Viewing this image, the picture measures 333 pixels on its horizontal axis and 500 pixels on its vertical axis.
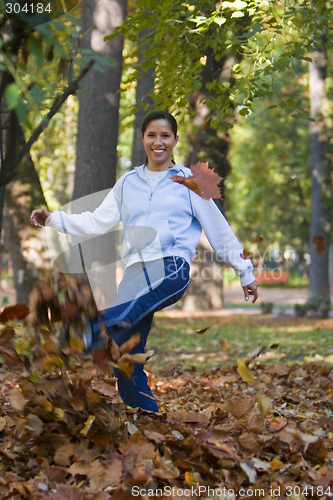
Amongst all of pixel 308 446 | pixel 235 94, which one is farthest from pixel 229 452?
pixel 235 94

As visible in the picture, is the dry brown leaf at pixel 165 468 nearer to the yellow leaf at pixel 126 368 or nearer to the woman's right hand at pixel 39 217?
the yellow leaf at pixel 126 368

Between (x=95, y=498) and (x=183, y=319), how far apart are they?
12422mm

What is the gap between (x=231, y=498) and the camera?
2.60 metres

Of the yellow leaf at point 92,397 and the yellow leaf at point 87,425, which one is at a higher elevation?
the yellow leaf at point 92,397

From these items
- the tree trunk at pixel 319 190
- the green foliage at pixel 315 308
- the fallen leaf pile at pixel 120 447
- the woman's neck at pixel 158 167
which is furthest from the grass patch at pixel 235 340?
the woman's neck at pixel 158 167

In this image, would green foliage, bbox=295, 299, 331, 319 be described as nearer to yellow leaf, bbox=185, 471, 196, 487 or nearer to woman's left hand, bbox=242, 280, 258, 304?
woman's left hand, bbox=242, 280, 258, 304

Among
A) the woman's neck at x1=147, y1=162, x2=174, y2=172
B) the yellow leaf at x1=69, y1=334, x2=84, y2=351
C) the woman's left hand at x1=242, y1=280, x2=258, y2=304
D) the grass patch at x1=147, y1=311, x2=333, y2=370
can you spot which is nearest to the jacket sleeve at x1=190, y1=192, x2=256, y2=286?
the woman's left hand at x1=242, y1=280, x2=258, y2=304

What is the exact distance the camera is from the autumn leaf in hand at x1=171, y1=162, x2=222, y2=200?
2820 mm

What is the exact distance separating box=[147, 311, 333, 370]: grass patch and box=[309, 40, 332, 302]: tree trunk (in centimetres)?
127

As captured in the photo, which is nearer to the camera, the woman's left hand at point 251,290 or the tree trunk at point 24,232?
the woman's left hand at point 251,290

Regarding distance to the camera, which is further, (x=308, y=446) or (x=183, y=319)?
(x=183, y=319)

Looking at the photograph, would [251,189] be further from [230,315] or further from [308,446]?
[308,446]

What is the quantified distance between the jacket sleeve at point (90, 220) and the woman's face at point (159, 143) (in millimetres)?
273

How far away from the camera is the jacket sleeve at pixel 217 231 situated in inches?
132
